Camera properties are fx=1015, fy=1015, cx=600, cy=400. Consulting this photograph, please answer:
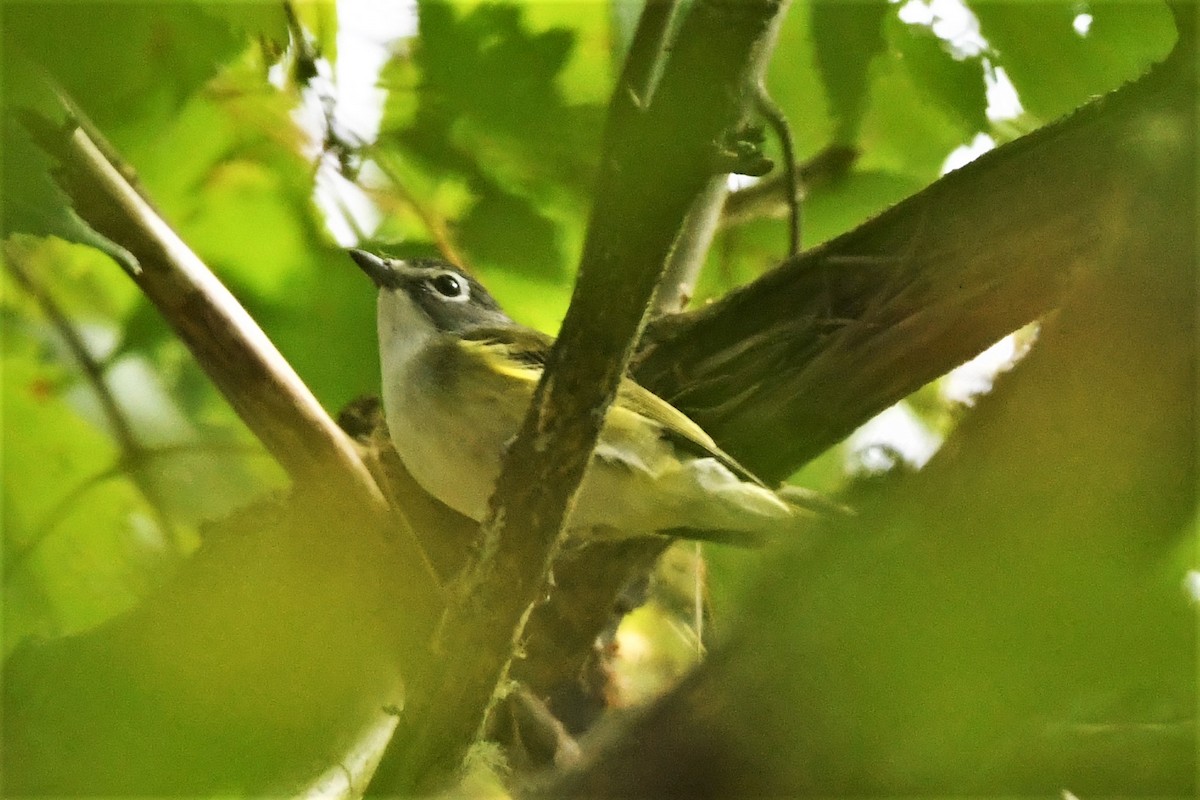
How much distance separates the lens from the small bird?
1442mm

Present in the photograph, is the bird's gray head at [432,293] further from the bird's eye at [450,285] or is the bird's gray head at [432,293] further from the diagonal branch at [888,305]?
the diagonal branch at [888,305]

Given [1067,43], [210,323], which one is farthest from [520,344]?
[1067,43]

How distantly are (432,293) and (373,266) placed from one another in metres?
0.14

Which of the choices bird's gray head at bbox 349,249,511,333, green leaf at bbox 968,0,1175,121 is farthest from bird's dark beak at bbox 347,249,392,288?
green leaf at bbox 968,0,1175,121

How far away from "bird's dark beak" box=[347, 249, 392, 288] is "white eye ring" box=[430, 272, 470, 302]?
10 cm

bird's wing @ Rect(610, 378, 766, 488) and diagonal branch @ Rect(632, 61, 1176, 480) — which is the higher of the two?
diagonal branch @ Rect(632, 61, 1176, 480)

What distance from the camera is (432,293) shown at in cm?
177

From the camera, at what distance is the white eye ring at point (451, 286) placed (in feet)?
5.77

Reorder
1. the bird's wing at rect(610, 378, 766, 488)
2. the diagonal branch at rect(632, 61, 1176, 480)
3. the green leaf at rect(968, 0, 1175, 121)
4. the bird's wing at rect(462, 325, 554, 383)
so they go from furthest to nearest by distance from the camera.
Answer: the bird's wing at rect(462, 325, 554, 383), the bird's wing at rect(610, 378, 766, 488), the diagonal branch at rect(632, 61, 1176, 480), the green leaf at rect(968, 0, 1175, 121)

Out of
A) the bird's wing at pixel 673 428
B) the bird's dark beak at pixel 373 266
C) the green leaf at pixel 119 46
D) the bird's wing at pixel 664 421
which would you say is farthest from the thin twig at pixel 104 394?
the bird's wing at pixel 673 428

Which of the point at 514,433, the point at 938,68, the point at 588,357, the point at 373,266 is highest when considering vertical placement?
the point at 938,68

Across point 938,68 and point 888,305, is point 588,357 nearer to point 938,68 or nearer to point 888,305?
point 938,68

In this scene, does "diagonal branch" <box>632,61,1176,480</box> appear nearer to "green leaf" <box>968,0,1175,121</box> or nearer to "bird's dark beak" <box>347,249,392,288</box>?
"green leaf" <box>968,0,1175,121</box>

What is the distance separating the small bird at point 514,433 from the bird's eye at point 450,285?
0.10 meters
